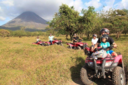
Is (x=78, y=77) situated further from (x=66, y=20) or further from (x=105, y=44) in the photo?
(x=66, y=20)

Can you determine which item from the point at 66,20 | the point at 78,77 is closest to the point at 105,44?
the point at 78,77

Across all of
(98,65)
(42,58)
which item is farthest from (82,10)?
(98,65)

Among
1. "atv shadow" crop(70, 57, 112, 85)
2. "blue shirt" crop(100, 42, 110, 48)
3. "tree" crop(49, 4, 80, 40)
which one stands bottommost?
"atv shadow" crop(70, 57, 112, 85)

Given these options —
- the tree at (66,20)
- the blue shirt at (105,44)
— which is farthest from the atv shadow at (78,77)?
the tree at (66,20)

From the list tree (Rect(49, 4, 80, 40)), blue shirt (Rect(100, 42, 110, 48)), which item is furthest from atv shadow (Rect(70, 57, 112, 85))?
tree (Rect(49, 4, 80, 40))

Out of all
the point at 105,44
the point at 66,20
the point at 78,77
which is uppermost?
the point at 66,20

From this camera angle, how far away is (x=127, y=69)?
4.04 meters

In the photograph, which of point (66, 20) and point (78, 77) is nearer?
point (78, 77)

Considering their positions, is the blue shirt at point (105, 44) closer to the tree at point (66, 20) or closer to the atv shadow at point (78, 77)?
the atv shadow at point (78, 77)

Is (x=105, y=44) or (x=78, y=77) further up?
(x=105, y=44)

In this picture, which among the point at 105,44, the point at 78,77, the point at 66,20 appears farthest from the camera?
the point at 66,20

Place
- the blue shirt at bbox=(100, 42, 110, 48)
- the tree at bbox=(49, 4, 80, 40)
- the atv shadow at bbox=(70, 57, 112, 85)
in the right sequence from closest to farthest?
1. the blue shirt at bbox=(100, 42, 110, 48)
2. the atv shadow at bbox=(70, 57, 112, 85)
3. the tree at bbox=(49, 4, 80, 40)

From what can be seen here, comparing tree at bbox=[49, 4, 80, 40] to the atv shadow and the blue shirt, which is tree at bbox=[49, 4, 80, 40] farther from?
the blue shirt

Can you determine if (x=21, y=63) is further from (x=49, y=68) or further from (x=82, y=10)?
(x=82, y=10)
